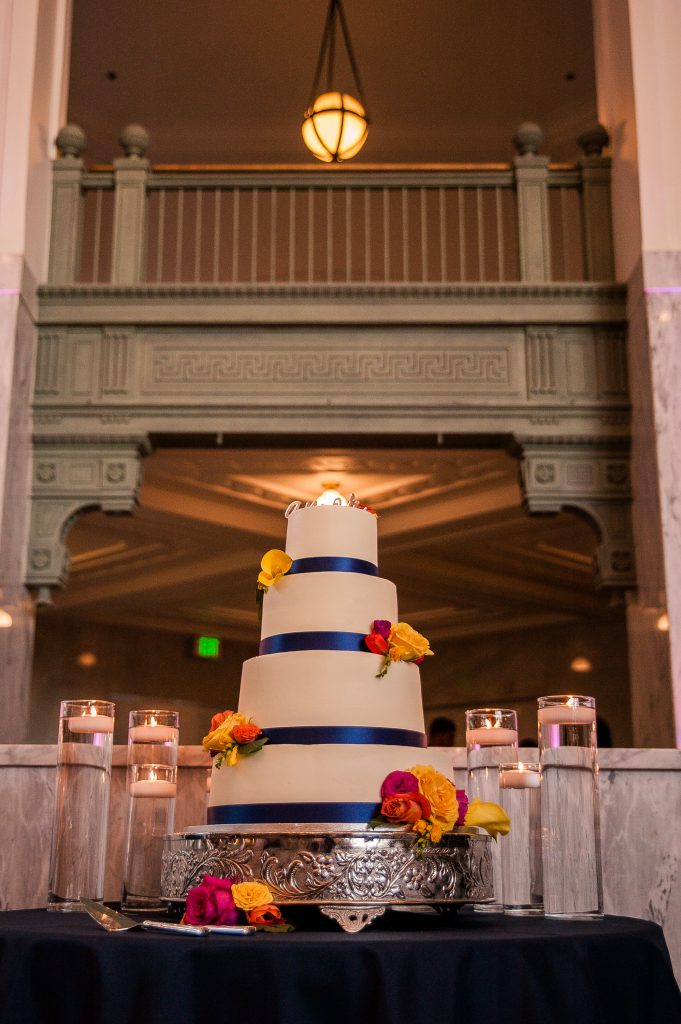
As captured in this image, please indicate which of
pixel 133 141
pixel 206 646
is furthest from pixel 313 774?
pixel 206 646

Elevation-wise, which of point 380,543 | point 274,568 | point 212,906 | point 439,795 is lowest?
point 212,906

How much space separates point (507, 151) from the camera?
11.5 metres

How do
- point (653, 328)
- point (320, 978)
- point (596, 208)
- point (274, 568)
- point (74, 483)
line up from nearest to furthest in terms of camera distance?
1. point (320, 978)
2. point (274, 568)
3. point (653, 328)
4. point (74, 483)
5. point (596, 208)

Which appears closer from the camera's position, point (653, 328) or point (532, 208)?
point (653, 328)

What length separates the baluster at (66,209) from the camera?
23.1 feet

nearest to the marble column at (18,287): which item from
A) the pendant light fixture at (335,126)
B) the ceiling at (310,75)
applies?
the pendant light fixture at (335,126)

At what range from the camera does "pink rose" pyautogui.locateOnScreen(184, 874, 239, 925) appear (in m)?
2.43

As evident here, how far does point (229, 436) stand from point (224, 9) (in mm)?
4969

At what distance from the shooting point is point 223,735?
283 centimetres

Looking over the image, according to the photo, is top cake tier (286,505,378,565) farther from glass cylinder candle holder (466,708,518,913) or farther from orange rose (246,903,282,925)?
orange rose (246,903,282,925)

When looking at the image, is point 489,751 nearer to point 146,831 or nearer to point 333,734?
point 333,734

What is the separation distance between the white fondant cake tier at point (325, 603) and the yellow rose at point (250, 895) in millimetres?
684

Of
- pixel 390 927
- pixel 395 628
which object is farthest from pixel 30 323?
pixel 390 927

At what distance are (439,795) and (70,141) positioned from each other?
224 inches
